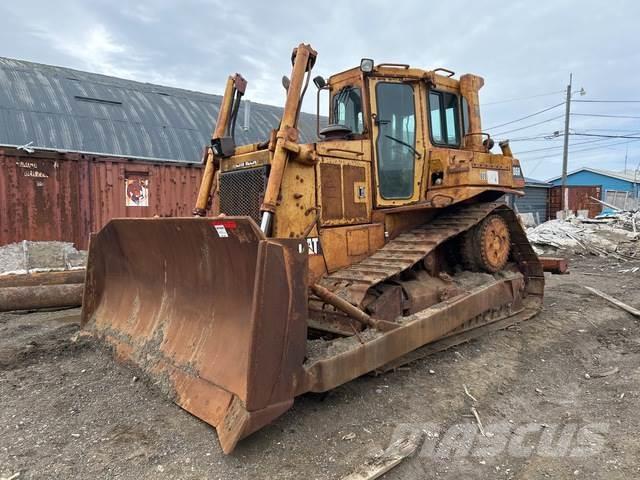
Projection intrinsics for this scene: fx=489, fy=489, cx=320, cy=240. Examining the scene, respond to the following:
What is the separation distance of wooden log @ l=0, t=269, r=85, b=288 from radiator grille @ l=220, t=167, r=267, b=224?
160 inches

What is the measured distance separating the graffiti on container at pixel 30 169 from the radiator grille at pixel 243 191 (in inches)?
279

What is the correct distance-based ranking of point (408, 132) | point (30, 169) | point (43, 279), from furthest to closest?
point (30, 169) → point (43, 279) → point (408, 132)

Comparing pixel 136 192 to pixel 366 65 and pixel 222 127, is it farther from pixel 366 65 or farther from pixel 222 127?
pixel 366 65

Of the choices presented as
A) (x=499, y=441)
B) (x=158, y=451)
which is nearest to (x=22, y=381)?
(x=158, y=451)

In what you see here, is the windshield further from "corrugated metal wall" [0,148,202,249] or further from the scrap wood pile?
the scrap wood pile

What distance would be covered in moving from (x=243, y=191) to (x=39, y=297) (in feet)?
13.3

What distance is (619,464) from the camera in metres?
3.10

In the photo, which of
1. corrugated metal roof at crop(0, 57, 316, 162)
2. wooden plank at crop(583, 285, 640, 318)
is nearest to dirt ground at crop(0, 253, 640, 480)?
wooden plank at crop(583, 285, 640, 318)

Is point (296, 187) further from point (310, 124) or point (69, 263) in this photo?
point (310, 124)

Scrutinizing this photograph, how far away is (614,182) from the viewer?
129ft

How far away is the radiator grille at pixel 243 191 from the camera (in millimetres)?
4496

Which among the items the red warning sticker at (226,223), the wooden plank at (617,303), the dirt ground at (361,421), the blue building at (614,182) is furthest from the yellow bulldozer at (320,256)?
the blue building at (614,182)

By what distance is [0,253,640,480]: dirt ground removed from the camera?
9.88ft

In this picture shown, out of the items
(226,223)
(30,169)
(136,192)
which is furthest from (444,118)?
(30,169)
